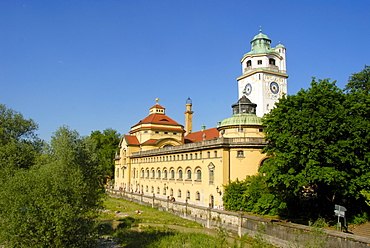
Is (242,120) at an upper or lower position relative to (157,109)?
lower

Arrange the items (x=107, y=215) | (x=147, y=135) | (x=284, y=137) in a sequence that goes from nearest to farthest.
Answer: (x=284, y=137)
(x=107, y=215)
(x=147, y=135)

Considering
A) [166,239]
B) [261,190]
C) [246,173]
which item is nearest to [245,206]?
[261,190]

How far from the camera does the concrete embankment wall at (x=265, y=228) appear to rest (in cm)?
1895

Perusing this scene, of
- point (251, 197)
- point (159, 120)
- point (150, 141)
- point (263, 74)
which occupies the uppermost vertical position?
point (263, 74)

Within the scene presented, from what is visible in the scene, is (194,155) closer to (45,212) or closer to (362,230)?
(362,230)

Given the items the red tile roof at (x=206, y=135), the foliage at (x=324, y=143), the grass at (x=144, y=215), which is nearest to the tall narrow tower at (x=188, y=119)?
the red tile roof at (x=206, y=135)

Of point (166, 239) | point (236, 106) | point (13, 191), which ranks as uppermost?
point (236, 106)

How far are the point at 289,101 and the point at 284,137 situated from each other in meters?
3.29

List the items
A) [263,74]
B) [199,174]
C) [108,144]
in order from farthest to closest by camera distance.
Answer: [108,144], [263,74], [199,174]

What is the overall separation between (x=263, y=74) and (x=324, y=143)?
38224mm

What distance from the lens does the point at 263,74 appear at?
195ft

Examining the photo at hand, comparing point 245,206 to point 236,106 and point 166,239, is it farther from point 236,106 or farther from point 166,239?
point 236,106

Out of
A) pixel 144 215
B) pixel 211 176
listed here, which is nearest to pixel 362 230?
pixel 211 176

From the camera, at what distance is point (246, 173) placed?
117 feet
